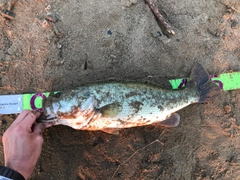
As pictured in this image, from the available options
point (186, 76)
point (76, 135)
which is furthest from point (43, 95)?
point (186, 76)

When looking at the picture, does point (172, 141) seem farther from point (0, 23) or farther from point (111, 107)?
point (0, 23)

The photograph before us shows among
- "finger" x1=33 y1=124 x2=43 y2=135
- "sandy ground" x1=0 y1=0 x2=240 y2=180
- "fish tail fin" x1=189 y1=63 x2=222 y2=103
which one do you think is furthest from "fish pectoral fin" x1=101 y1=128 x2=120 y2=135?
"fish tail fin" x1=189 y1=63 x2=222 y2=103

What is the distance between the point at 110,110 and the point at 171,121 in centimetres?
93

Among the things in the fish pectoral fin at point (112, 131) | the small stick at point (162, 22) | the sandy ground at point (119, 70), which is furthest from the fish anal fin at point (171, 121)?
the small stick at point (162, 22)

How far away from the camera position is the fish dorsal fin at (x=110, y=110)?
2.93 metres

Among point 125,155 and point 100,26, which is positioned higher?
point 100,26

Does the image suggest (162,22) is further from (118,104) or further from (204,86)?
(118,104)

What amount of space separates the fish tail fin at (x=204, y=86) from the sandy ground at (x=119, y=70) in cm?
28

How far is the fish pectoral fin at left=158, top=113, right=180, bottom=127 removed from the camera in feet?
10.8

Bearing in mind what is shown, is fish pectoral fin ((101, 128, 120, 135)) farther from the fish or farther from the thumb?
the thumb

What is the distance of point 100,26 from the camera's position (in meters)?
3.61

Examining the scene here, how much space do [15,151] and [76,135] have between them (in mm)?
895

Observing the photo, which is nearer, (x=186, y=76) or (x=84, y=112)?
(x=84, y=112)

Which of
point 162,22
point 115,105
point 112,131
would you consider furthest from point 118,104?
point 162,22
